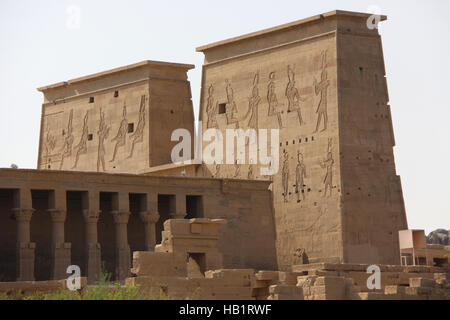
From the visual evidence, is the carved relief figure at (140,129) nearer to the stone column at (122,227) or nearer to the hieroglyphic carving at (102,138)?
the hieroglyphic carving at (102,138)

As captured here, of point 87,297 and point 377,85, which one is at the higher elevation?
point 377,85

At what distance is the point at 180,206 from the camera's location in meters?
45.0

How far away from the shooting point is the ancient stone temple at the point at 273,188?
43.1 meters

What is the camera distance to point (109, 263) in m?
44.8

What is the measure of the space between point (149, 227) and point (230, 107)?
7.20 meters

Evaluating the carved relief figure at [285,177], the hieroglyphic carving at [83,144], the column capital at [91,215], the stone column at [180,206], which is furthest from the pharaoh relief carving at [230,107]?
the hieroglyphic carving at [83,144]

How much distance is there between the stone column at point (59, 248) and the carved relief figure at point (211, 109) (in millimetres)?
9762

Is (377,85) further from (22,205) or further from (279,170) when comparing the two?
(22,205)

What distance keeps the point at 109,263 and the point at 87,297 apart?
19.5 metres
